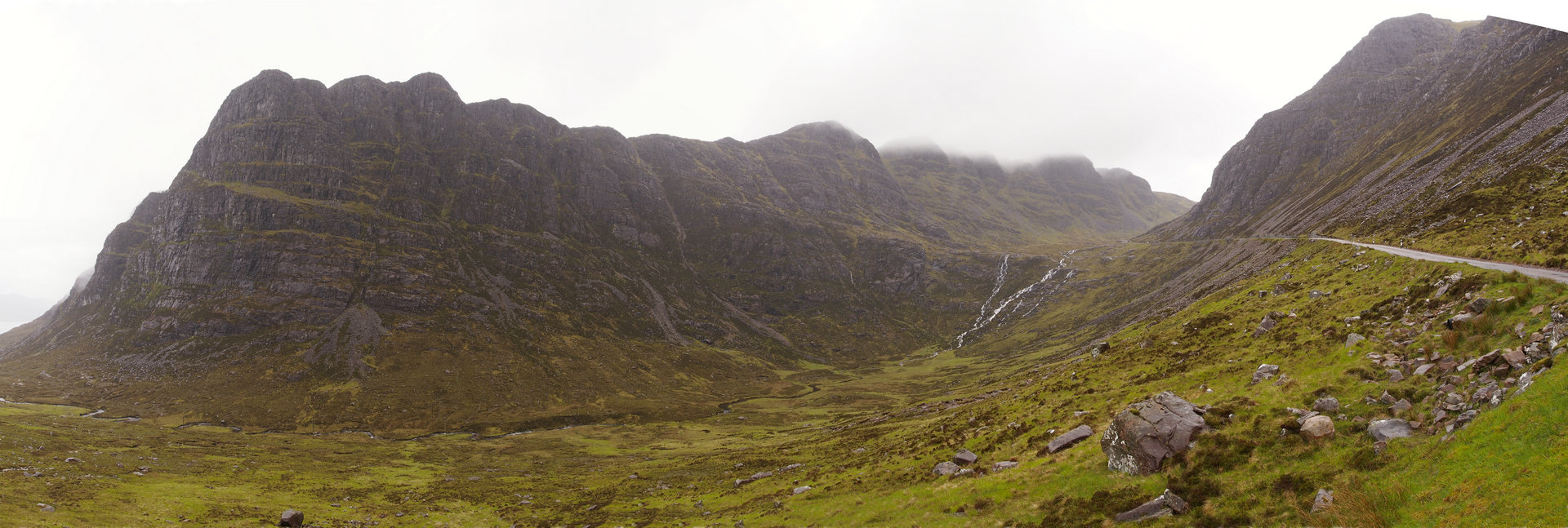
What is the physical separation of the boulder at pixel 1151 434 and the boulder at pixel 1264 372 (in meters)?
6.00

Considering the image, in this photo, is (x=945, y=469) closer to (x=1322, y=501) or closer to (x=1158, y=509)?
(x=1158, y=509)

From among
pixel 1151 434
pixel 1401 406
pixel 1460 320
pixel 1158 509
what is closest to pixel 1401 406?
pixel 1401 406

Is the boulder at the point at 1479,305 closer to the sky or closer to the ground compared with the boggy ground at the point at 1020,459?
closer to the sky

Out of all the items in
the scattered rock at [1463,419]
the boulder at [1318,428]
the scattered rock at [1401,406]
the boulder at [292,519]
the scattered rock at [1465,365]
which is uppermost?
the scattered rock at [1465,365]

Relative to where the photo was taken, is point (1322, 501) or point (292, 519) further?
point (292, 519)

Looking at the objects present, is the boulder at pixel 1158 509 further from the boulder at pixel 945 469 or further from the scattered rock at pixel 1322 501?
the boulder at pixel 945 469

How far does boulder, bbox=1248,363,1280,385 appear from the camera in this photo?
94.3 feet

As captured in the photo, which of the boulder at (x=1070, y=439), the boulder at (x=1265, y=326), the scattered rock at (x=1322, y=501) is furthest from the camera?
the boulder at (x=1265, y=326)

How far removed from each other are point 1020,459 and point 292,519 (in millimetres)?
64076

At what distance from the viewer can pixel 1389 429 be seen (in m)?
18.7

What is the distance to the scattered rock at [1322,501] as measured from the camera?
55.6ft

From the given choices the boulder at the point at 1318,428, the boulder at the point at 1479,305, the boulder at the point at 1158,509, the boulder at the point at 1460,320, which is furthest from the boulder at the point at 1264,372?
the boulder at the point at 1158,509

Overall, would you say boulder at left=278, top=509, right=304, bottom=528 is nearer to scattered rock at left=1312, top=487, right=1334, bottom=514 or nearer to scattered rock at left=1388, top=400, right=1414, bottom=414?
scattered rock at left=1312, top=487, right=1334, bottom=514

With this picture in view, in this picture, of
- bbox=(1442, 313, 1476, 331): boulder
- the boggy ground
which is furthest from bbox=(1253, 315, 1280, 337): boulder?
bbox=(1442, 313, 1476, 331): boulder
